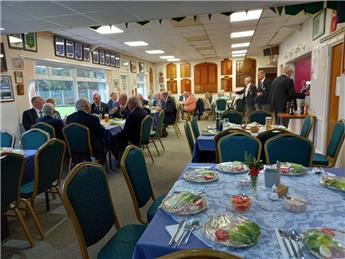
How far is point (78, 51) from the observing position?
6.40 meters

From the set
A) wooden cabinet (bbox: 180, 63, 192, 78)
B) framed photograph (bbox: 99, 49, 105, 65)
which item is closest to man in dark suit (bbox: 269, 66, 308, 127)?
framed photograph (bbox: 99, 49, 105, 65)

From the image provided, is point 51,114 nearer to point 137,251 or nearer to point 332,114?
point 137,251

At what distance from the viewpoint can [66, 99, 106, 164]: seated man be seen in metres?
3.68

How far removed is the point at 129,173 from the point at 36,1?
8.21 ft

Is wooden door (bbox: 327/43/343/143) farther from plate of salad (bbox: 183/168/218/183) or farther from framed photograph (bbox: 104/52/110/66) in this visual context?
framed photograph (bbox: 104/52/110/66)

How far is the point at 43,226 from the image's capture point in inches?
101

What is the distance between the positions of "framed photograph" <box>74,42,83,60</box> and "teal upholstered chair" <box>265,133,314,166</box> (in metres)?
5.49

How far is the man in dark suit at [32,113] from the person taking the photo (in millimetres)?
4539

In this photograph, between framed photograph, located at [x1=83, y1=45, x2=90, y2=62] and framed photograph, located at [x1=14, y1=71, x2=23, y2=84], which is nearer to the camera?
framed photograph, located at [x1=14, y1=71, x2=23, y2=84]

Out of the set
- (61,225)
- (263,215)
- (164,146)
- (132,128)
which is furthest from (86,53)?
(263,215)

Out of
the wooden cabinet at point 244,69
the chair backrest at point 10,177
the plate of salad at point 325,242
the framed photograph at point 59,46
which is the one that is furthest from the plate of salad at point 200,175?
the wooden cabinet at point 244,69

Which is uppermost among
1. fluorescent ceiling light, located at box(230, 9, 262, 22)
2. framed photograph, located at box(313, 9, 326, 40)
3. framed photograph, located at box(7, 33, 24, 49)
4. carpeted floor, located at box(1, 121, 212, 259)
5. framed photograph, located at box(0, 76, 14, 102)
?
fluorescent ceiling light, located at box(230, 9, 262, 22)

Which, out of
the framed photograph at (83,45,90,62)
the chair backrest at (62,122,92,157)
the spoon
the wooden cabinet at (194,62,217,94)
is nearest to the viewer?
the spoon

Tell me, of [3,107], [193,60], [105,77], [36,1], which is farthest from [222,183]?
[193,60]
